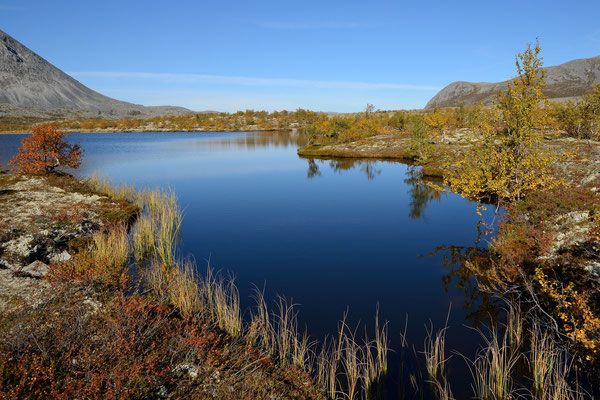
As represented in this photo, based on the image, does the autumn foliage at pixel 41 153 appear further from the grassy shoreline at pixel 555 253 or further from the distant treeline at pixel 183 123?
the distant treeline at pixel 183 123

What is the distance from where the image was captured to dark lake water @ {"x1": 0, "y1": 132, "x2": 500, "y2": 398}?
548 inches

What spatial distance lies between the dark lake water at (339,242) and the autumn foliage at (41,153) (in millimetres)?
9723

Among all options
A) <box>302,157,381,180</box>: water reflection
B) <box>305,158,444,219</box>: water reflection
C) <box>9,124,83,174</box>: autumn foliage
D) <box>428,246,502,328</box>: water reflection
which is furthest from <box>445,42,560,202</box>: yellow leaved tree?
<box>9,124,83,174</box>: autumn foliage

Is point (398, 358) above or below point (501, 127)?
below

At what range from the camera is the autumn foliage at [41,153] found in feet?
100

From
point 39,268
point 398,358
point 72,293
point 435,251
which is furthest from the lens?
point 435,251

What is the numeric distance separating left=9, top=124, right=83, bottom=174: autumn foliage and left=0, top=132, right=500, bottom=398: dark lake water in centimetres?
972

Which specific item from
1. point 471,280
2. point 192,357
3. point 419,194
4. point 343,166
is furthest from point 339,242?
point 343,166

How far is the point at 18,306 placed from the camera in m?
10.4

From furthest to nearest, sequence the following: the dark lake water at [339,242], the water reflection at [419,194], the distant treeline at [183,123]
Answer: the distant treeline at [183,123]
the water reflection at [419,194]
the dark lake water at [339,242]

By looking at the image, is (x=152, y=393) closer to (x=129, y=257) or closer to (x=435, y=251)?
(x=129, y=257)

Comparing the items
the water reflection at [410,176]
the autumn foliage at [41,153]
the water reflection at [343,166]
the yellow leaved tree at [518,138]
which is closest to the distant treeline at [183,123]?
the water reflection at [343,166]

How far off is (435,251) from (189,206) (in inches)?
887

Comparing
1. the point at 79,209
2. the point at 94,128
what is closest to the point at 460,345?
the point at 79,209
